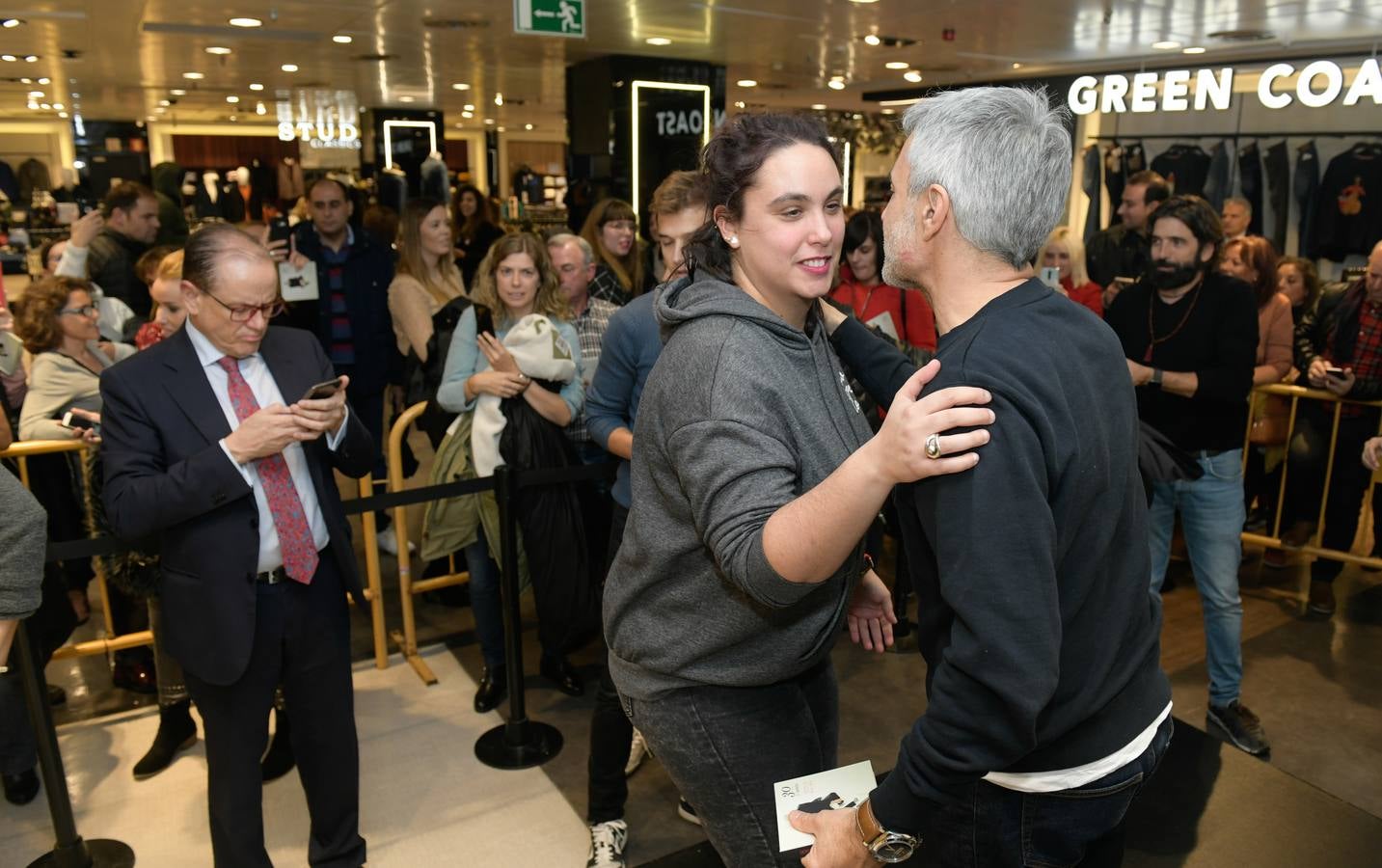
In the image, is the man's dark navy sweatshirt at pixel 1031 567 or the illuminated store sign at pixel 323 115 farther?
the illuminated store sign at pixel 323 115

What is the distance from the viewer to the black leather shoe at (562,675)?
3.75 metres

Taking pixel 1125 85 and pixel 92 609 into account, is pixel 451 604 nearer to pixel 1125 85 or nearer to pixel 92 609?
pixel 92 609

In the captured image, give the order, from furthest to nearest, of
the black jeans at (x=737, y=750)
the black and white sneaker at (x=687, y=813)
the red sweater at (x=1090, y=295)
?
the red sweater at (x=1090, y=295) → the black and white sneaker at (x=687, y=813) → the black jeans at (x=737, y=750)

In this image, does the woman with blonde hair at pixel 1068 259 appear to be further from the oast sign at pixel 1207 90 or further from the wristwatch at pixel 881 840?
the wristwatch at pixel 881 840

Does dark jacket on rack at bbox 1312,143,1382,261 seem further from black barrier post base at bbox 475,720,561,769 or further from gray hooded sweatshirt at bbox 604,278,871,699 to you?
gray hooded sweatshirt at bbox 604,278,871,699

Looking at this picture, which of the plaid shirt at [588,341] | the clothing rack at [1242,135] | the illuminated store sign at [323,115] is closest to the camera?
the plaid shirt at [588,341]

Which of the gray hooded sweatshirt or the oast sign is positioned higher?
the oast sign

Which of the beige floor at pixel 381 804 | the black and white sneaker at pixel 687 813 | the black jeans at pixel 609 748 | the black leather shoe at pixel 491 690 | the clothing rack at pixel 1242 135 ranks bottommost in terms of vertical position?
the beige floor at pixel 381 804

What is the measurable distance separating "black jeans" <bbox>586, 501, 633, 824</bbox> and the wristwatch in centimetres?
140

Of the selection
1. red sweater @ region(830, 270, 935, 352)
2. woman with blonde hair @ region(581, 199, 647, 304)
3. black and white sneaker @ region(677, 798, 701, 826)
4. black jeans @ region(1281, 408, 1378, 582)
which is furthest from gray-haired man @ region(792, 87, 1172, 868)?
black jeans @ region(1281, 408, 1378, 582)

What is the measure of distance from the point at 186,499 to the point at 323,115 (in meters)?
15.5

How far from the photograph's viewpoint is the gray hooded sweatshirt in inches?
52.3

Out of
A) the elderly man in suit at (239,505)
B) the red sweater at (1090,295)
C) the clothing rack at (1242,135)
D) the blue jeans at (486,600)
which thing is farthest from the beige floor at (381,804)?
the clothing rack at (1242,135)

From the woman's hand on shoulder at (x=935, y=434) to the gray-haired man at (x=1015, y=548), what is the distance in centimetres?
2
